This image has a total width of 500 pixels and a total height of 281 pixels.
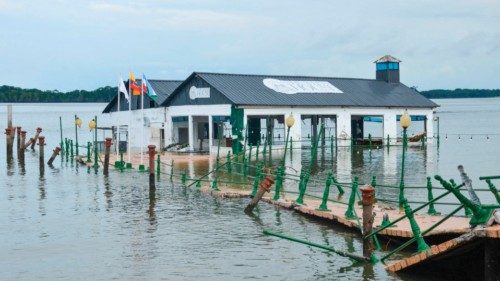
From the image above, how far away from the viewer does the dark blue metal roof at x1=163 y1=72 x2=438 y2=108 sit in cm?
5244

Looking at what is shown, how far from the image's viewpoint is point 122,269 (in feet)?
60.0

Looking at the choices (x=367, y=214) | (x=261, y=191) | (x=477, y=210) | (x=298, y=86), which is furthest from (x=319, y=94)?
(x=477, y=210)

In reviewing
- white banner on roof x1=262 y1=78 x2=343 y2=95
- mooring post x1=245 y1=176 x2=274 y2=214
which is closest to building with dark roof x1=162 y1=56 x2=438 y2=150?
white banner on roof x1=262 y1=78 x2=343 y2=95

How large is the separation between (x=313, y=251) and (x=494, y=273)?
7106 mm

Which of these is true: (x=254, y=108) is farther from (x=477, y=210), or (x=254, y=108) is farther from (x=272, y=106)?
(x=477, y=210)

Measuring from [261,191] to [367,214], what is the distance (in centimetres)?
852

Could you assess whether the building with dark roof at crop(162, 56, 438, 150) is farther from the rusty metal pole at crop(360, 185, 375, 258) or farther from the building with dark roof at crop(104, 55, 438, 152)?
the rusty metal pole at crop(360, 185, 375, 258)

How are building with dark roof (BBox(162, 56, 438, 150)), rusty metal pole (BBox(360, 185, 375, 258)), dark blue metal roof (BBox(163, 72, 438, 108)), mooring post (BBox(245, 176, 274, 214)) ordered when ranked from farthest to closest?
1. dark blue metal roof (BBox(163, 72, 438, 108))
2. building with dark roof (BBox(162, 56, 438, 150))
3. mooring post (BBox(245, 176, 274, 214))
4. rusty metal pole (BBox(360, 185, 375, 258))

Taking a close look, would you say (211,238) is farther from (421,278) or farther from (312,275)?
(421,278)

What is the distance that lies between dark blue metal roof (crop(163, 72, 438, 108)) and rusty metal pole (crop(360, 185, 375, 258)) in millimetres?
32813

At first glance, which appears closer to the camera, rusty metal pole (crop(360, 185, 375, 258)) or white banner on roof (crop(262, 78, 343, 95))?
rusty metal pole (crop(360, 185, 375, 258))

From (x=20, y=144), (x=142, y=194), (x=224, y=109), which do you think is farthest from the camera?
(x=20, y=144)

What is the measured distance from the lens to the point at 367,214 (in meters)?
16.9

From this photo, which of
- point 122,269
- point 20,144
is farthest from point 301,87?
point 122,269
